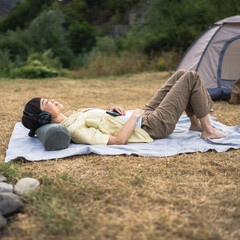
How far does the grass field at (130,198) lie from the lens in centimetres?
175

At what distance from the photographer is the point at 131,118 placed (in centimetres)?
331

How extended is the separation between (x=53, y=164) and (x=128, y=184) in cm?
85

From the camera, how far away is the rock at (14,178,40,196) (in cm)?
219

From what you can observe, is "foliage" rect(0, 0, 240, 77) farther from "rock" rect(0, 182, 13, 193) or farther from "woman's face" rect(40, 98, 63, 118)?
"rock" rect(0, 182, 13, 193)

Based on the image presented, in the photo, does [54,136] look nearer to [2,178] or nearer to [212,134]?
[2,178]

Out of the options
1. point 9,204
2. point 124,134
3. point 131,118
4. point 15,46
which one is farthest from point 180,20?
point 15,46

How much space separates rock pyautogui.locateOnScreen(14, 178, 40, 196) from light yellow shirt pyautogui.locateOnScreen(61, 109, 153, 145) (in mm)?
1011

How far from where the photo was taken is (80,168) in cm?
275

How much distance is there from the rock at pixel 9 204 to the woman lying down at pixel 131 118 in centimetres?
132

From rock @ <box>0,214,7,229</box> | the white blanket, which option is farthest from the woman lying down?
rock @ <box>0,214,7,229</box>

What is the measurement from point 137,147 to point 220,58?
13.2 feet

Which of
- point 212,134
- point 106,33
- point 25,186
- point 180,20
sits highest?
point 180,20

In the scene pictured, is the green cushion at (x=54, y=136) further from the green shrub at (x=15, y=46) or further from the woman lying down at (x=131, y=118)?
the green shrub at (x=15, y=46)

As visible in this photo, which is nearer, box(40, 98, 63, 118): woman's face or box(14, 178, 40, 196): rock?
box(14, 178, 40, 196): rock
